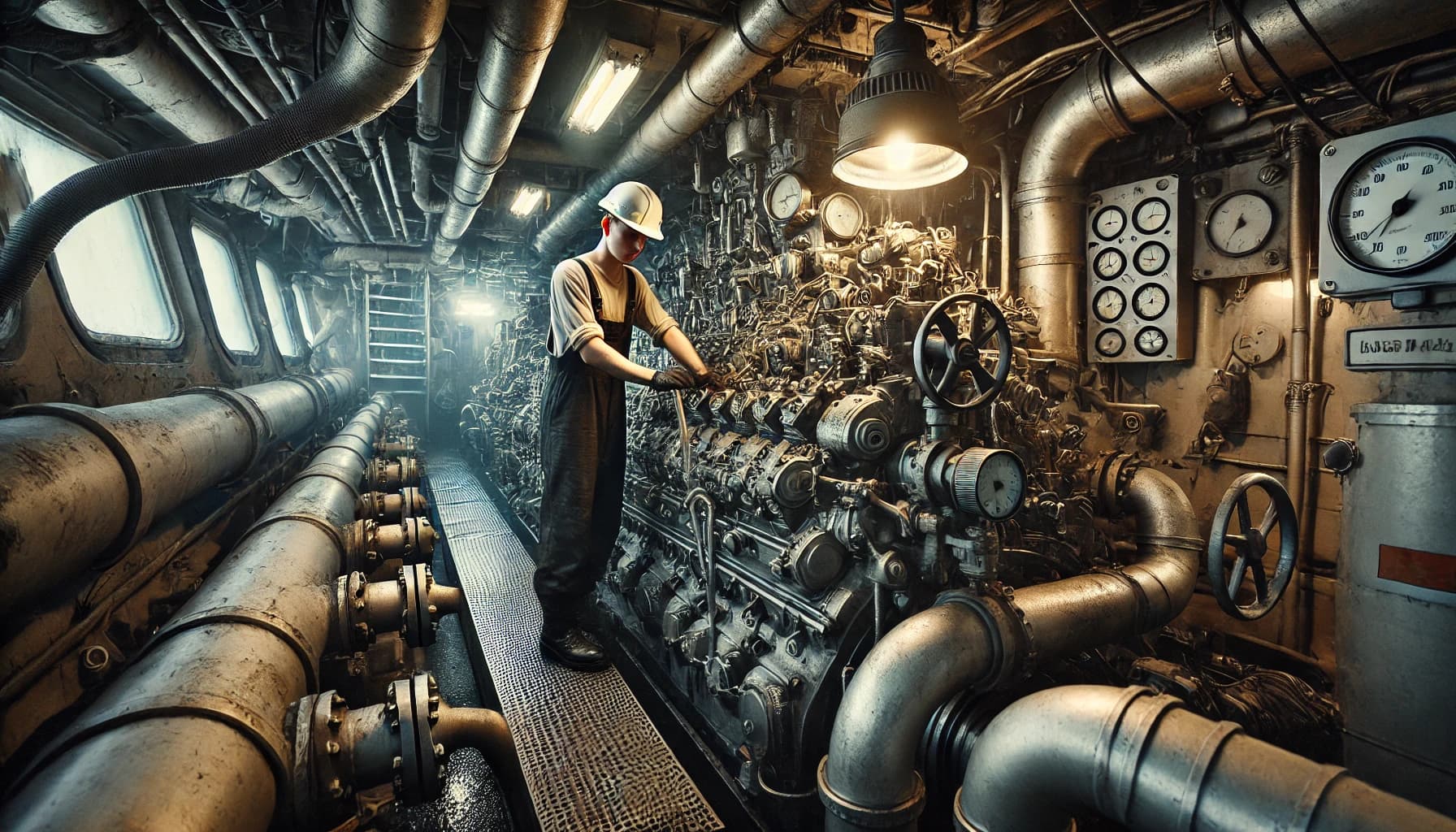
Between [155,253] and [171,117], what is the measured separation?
119 centimetres

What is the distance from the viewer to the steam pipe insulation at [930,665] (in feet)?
6.37

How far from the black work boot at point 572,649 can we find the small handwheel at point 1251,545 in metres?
2.44

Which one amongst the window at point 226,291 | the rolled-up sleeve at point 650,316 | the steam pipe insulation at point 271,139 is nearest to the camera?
the steam pipe insulation at point 271,139

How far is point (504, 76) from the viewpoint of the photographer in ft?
9.82

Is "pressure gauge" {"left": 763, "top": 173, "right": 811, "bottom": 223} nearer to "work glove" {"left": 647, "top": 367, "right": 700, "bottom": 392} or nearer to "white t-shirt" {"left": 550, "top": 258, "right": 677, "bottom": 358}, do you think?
"white t-shirt" {"left": 550, "top": 258, "right": 677, "bottom": 358}

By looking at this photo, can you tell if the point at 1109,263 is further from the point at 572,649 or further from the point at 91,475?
the point at 91,475

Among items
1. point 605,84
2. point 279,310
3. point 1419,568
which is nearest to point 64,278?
point 605,84

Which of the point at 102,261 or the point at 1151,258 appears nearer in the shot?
the point at 102,261

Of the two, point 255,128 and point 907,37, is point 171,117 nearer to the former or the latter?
point 255,128

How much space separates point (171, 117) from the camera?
3268mm

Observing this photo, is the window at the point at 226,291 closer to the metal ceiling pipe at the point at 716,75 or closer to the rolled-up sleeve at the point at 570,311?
the metal ceiling pipe at the point at 716,75

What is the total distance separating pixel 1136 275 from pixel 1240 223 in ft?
1.74

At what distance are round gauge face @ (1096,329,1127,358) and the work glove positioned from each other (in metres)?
2.63

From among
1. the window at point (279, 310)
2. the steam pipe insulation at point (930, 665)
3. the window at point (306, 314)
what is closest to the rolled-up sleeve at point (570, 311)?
the steam pipe insulation at point (930, 665)
